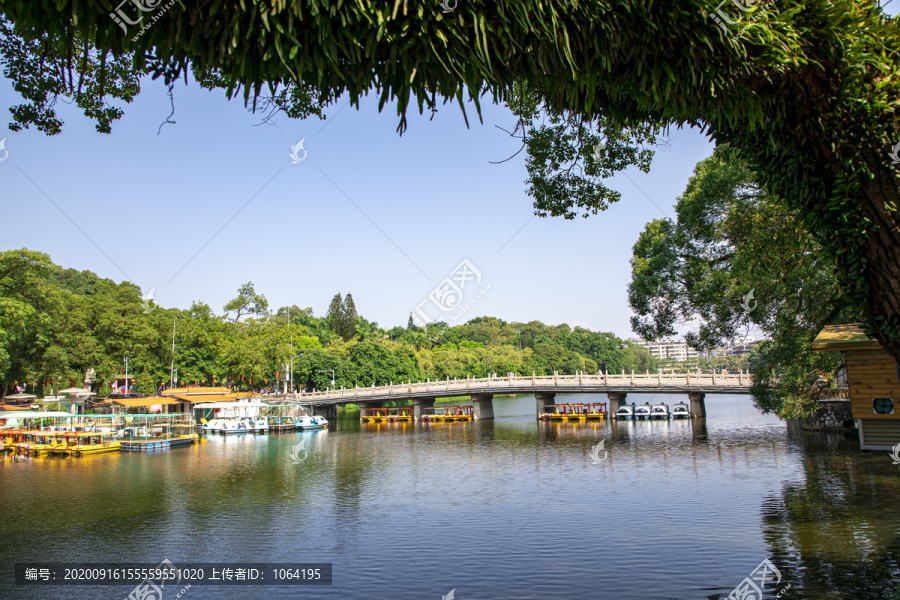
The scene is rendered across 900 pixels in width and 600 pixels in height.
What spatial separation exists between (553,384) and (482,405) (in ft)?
25.1

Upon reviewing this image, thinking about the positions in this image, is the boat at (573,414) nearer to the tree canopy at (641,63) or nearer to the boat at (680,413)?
the boat at (680,413)

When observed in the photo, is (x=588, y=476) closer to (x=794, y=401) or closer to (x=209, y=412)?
(x=794, y=401)

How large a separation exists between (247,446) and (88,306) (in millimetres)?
20476

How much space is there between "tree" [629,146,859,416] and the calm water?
3.64 meters

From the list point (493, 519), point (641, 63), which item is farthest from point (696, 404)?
point (641, 63)

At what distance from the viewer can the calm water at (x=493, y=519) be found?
1195 cm

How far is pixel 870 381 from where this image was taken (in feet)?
69.1

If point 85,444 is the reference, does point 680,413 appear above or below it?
below

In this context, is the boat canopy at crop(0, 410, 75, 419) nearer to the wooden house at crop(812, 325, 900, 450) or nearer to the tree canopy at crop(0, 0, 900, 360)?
the tree canopy at crop(0, 0, 900, 360)

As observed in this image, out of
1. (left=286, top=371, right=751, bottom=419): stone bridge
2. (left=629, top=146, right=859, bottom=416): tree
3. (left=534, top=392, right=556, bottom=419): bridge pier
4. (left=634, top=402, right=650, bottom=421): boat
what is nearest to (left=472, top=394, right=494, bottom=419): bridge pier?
(left=286, top=371, right=751, bottom=419): stone bridge

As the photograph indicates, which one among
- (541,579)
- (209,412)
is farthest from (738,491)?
(209,412)

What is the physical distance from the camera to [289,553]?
14352mm

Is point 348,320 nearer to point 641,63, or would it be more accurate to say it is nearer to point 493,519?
point 493,519

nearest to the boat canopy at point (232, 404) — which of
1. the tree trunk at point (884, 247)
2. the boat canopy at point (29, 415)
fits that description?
the boat canopy at point (29, 415)
